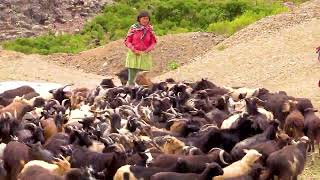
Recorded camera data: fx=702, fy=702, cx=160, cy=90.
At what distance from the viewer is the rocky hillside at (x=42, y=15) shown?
33281 millimetres

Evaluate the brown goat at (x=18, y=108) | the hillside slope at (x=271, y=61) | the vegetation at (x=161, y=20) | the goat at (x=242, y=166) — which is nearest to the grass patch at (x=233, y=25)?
the vegetation at (x=161, y=20)

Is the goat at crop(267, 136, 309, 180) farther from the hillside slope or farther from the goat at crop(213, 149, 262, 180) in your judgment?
the hillside slope

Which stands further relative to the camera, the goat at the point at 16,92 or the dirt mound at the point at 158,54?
the dirt mound at the point at 158,54

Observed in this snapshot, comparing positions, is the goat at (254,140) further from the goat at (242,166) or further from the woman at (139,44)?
the woman at (139,44)

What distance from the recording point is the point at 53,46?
3012 cm

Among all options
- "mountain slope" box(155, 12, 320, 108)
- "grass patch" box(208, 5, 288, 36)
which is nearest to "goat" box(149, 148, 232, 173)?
"mountain slope" box(155, 12, 320, 108)

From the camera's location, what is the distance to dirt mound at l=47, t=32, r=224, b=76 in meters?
23.9

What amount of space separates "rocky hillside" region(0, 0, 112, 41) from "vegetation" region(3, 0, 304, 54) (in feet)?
3.49

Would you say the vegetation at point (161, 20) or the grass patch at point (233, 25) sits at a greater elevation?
the grass patch at point (233, 25)

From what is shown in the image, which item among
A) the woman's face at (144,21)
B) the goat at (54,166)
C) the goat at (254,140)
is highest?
the woman's face at (144,21)

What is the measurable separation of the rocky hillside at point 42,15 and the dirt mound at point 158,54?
7.22 meters

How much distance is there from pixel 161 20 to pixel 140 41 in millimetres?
17058

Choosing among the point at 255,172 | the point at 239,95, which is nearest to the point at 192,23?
the point at 239,95

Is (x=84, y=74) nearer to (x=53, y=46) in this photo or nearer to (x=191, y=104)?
(x=53, y=46)
